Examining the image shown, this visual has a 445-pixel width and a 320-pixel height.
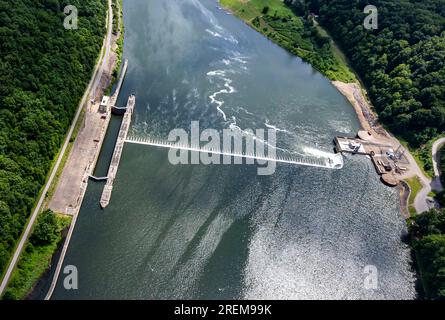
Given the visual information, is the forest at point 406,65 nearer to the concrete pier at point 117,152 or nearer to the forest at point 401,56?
the forest at point 401,56

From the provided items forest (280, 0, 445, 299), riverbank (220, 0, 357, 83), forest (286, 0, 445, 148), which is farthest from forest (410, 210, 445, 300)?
riverbank (220, 0, 357, 83)

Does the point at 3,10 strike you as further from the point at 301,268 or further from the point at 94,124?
the point at 301,268

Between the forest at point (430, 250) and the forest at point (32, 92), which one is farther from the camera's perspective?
the forest at point (430, 250)

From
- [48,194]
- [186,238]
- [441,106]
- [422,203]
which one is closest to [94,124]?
[48,194]

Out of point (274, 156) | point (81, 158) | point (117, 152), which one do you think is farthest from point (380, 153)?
point (81, 158)

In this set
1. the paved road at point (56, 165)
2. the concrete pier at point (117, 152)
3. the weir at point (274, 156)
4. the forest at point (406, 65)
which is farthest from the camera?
the weir at point (274, 156)

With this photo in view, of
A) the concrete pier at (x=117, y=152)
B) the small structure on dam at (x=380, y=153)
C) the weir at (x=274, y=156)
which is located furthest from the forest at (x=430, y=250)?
the concrete pier at (x=117, y=152)

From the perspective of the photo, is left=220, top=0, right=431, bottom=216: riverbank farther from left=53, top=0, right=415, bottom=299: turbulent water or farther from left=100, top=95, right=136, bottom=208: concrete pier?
left=100, top=95, right=136, bottom=208: concrete pier
